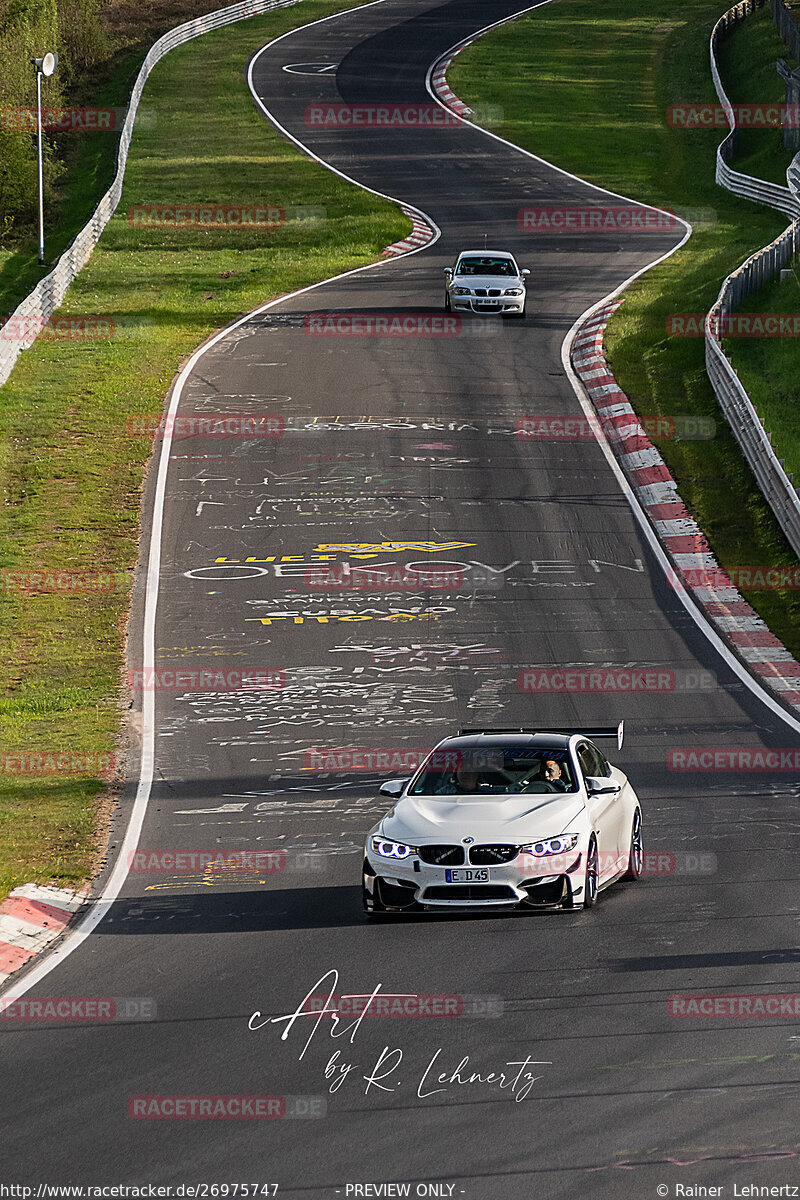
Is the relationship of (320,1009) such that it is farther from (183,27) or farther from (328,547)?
(183,27)

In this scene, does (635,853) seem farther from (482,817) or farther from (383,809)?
(383,809)

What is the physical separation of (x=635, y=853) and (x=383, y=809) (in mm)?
3131

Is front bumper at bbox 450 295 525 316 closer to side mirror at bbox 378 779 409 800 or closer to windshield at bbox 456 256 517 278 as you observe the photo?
windshield at bbox 456 256 517 278

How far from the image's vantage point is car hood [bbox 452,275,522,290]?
38969mm

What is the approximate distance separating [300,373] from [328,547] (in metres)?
10.4

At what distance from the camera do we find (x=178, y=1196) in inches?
277

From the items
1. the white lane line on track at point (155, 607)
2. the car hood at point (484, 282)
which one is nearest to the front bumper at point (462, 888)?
the white lane line on track at point (155, 607)

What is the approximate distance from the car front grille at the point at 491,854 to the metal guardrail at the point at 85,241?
83.0ft

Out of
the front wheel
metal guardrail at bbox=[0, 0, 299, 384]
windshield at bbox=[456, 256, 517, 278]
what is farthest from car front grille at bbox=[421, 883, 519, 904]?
windshield at bbox=[456, 256, 517, 278]

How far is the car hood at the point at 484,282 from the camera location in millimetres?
38969

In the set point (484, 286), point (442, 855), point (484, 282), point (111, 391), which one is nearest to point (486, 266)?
point (484, 282)

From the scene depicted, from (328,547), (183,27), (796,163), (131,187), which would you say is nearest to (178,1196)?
(328,547)

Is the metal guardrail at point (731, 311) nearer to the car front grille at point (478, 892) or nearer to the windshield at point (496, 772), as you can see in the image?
the windshield at point (496, 772)

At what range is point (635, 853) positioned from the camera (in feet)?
42.5
